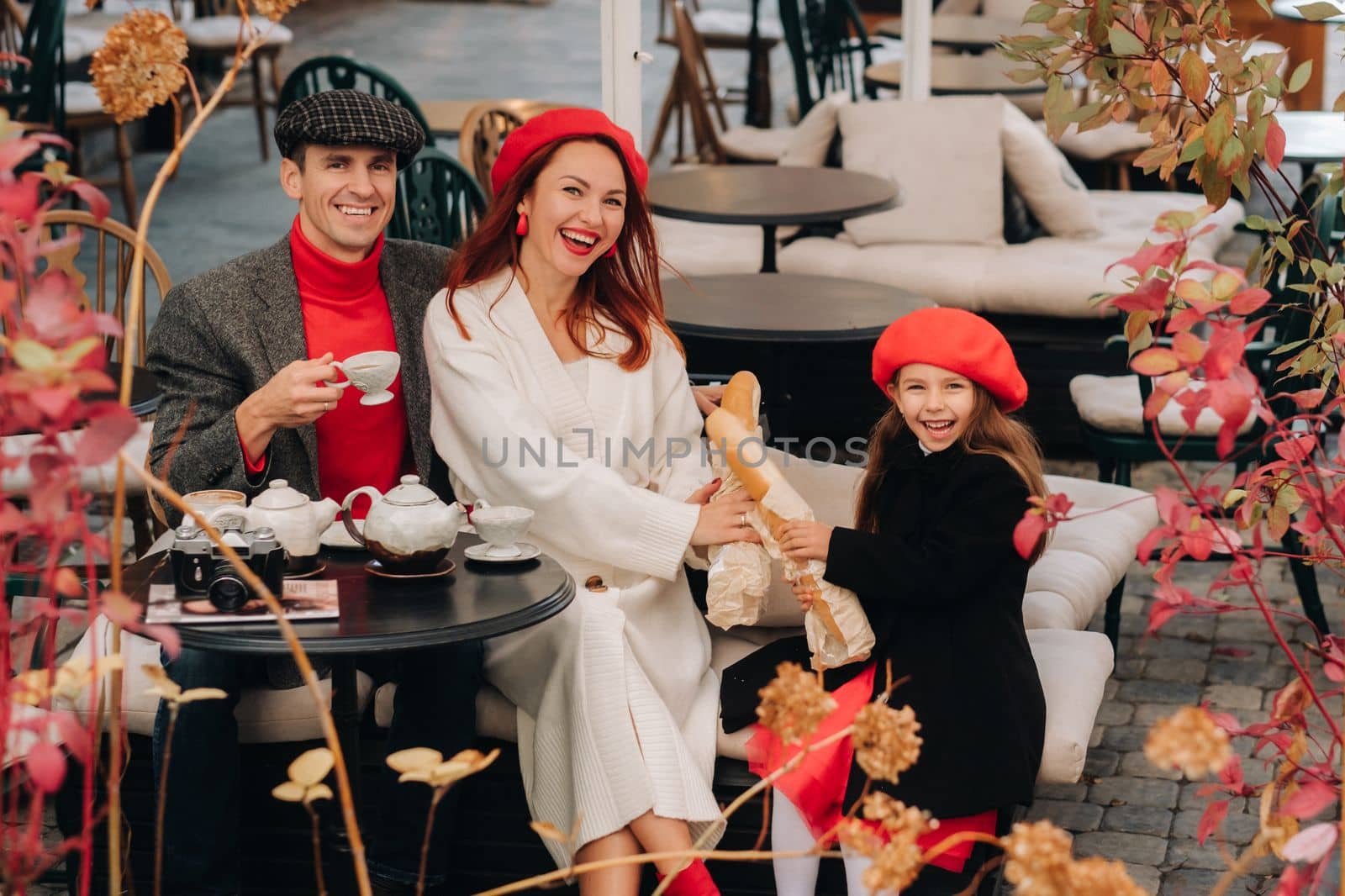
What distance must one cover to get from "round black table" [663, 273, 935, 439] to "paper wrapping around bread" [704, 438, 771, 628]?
1.17 metres

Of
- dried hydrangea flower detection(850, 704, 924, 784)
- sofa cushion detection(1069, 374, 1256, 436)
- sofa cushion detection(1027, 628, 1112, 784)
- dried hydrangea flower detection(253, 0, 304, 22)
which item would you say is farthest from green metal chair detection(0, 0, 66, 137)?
dried hydrangea flower detection(850, 704, 924, 784)

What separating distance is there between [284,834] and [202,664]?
38 centimetres

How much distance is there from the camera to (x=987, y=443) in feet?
8.08

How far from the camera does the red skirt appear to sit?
7.75 ft

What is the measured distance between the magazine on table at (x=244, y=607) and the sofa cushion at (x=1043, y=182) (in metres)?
3.91

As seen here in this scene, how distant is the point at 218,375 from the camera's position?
2662 millimetres

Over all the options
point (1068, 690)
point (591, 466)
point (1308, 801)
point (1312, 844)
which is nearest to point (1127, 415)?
point (1068, 690)

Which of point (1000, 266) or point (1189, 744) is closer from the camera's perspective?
point (1189, 744)

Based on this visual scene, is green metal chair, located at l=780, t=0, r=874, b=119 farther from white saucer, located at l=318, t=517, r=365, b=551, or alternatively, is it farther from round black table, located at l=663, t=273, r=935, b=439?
white saucer, located at l=318, t=517, r=365, b=551

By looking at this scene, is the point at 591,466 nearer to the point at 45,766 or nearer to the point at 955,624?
the point at 955,624

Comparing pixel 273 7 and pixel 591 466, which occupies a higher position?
pixel 273 7

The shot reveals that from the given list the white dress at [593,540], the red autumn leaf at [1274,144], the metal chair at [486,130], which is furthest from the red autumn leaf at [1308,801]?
the metal chair at [486,130]

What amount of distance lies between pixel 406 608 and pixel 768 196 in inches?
114

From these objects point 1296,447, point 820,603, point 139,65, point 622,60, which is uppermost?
point 139,65
